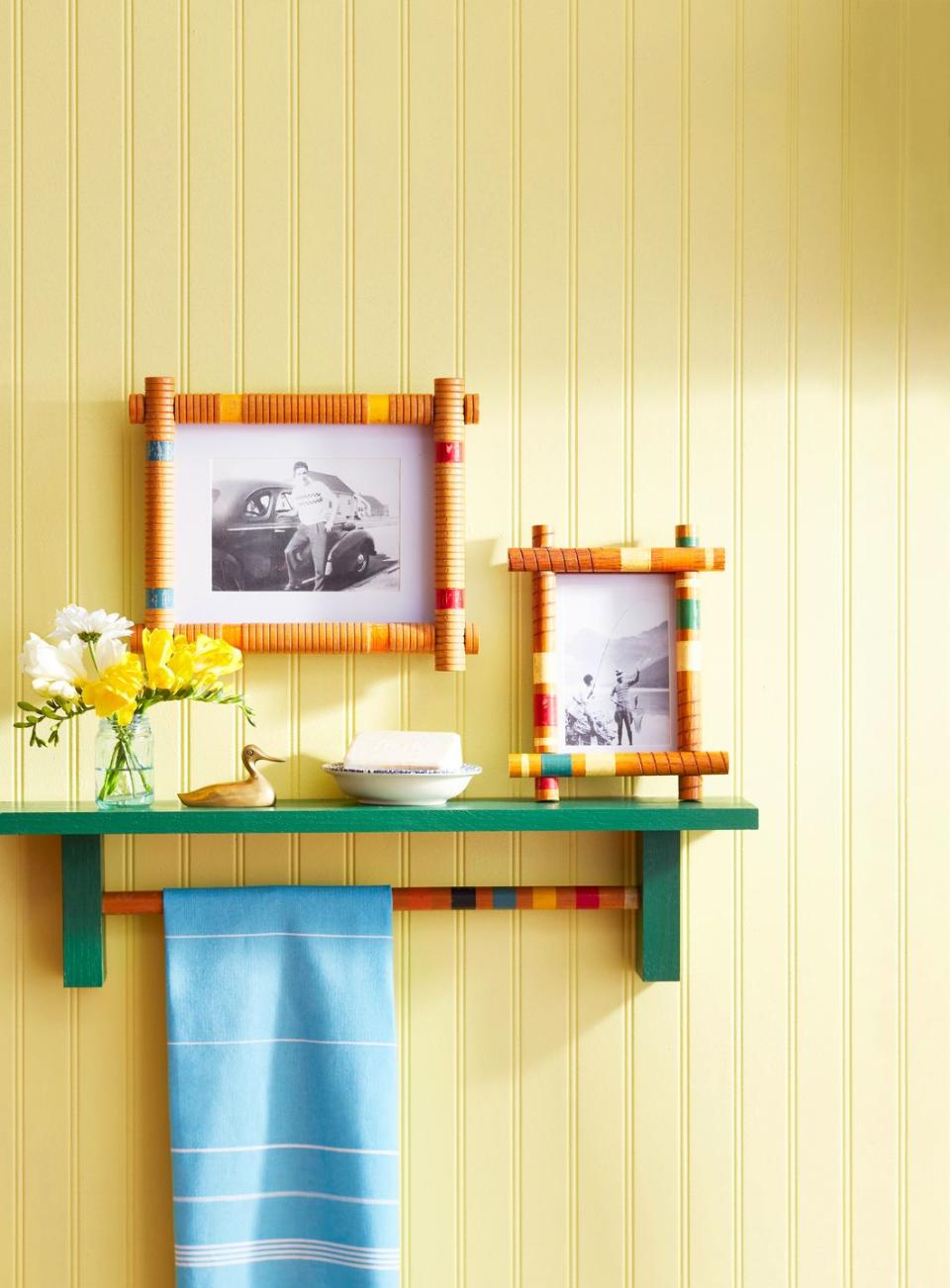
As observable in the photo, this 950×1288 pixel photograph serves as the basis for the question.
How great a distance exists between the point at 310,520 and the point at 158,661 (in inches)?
9.5

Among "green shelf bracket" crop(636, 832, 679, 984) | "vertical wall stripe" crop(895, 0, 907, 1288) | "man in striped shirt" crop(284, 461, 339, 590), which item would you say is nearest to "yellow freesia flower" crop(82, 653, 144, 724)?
"man in striped shirt" crop(284, 461, 339, 590)

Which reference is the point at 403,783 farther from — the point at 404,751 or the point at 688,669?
the point at 688,669

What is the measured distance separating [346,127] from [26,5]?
1.24 ft

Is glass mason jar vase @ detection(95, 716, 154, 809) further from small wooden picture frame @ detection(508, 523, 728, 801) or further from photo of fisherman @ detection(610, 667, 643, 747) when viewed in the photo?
photo of fisherman @ detection(610, 667, 643, 747)

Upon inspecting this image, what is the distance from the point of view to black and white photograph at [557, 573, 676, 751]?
1.29 metres

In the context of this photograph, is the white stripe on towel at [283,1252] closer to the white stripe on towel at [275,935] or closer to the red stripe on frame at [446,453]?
the white stripe on towel at [275,935]

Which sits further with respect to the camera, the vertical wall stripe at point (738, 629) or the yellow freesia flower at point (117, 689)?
the vertical wall stripe at point (738, 629)

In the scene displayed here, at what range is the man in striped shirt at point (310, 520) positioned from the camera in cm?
130

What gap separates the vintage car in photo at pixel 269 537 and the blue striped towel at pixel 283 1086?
1.11ft

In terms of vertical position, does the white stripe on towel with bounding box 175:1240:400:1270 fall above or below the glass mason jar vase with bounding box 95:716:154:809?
below

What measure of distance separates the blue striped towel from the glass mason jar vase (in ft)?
0.40

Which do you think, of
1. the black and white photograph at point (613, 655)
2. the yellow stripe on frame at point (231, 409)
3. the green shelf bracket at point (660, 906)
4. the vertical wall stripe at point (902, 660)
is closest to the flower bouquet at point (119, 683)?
the yellow stripe on frame at point (231, 409)

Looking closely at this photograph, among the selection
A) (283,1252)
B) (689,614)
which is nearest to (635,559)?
(689,614)

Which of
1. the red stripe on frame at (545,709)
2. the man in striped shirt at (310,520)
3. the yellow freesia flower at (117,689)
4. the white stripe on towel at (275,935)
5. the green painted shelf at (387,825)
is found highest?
the man in striped shirt at (310,520)
